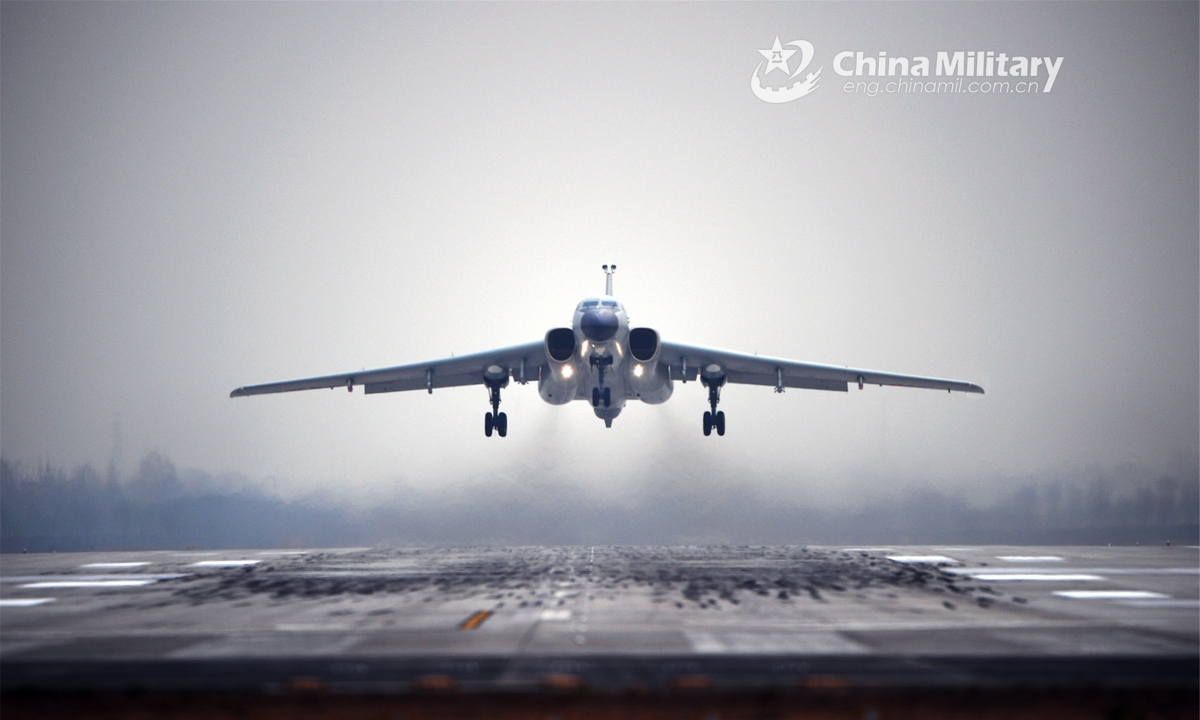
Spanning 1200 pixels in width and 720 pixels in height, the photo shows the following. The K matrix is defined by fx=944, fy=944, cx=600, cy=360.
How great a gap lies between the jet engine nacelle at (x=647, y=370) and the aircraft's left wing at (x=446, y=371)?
330 centimetres

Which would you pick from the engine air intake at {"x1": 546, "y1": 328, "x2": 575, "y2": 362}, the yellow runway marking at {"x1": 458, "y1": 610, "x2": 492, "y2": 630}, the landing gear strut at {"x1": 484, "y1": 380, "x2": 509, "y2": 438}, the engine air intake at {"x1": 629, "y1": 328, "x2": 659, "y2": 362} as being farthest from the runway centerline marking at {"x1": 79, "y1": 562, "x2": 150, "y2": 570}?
the yellow runway marking at {"x1": 458, "y1": 610, "x2": 492, "y2": 630}

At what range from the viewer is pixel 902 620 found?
670 inches

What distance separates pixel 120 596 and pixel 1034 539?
39.6 metres

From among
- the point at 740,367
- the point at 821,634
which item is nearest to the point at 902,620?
the point at 821,634

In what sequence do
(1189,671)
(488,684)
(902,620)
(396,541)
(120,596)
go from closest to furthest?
(488,684) < (1189,671) < (902,620) < (120,596) < (396,541)

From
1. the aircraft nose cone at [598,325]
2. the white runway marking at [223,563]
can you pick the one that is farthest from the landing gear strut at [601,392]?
the white runway marking at [223,563]

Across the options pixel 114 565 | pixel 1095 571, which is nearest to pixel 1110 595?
pixel 1095 571

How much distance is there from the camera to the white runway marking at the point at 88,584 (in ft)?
84.9

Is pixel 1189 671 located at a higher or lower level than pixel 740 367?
lower

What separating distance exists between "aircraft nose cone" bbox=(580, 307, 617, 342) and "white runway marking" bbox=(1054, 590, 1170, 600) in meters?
12.9

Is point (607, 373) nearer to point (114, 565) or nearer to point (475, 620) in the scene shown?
point (475, 620)

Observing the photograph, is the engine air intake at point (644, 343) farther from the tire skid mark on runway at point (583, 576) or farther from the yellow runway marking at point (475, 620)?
the yellow runway marking at point (475, 620)

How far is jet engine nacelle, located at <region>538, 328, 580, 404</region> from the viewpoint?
27.6 metres

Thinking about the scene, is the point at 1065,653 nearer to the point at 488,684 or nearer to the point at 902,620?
the point at 902,620
